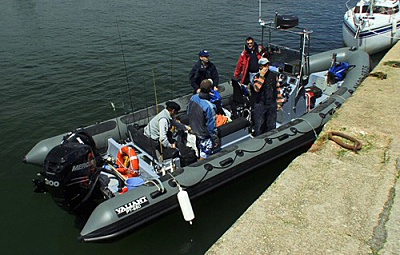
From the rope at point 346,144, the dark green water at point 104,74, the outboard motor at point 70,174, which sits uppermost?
the rope at point 346,144

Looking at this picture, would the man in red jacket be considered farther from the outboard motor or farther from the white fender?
the outboard motor

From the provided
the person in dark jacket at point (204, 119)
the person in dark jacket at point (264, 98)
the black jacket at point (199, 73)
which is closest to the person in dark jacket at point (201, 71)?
the black jacket at point (199, 73)

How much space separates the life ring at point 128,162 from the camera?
5238mm

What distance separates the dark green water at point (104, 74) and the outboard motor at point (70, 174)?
94 centimetres

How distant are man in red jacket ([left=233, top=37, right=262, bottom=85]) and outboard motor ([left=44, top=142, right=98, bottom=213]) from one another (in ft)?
11.4

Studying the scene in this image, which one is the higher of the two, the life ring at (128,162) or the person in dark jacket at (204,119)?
the person in dark jacket at (204,119)

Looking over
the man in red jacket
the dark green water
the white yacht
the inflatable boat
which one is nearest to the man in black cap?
the inflatable boat

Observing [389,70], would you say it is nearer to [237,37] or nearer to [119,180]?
[119,180]

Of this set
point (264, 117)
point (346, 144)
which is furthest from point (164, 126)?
point (346, 144)

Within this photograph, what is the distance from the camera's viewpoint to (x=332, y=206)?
2.91 metres

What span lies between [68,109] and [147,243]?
483cm

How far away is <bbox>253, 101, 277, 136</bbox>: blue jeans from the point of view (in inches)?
232

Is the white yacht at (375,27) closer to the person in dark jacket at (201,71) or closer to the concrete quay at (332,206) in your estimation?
the person in dark jacket at (201,71)

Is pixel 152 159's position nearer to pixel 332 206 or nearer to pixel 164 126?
pixel 164 126
